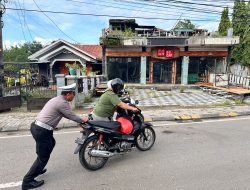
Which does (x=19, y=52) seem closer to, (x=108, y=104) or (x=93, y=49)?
(x=93, y=49)

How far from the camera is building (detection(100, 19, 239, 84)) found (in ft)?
58.1

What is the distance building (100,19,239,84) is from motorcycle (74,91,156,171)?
13.6m

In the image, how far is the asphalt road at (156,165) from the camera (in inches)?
140

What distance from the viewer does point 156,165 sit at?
4.25 metres

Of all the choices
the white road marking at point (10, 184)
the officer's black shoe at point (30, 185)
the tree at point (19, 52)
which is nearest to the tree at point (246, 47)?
the officer's black shoe at point (30, 185)

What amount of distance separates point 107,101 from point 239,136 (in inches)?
159

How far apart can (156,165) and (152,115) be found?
13.7 feet

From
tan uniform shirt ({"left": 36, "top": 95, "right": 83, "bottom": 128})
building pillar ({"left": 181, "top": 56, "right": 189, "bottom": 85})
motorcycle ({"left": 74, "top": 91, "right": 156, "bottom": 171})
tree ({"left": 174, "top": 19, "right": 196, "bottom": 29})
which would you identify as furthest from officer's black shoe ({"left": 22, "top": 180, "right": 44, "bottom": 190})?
tree ({"left": 174, "top": 19, "right": 196, "bottom": 29})

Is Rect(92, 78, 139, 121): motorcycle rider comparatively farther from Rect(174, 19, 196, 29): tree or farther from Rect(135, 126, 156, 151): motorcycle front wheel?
Rect(174, 19, 196, 29): tree

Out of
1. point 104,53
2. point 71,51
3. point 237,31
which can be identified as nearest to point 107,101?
point 104,53

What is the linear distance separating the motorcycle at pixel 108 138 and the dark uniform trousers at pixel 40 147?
1.90 ft

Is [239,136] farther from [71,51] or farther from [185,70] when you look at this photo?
[71,51]

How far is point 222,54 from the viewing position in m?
18.7

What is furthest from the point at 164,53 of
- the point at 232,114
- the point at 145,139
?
the point at 145,139
